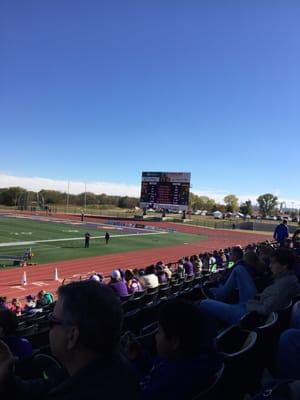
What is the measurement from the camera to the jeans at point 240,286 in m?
5.39

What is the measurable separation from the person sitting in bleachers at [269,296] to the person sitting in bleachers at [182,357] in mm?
2280

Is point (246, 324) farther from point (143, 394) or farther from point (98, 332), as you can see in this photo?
point (98, 332)

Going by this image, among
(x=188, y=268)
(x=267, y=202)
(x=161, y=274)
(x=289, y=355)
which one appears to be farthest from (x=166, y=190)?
(x=267, y=202)

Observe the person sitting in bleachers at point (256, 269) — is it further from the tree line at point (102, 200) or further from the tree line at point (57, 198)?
the tree line at point (102, 200)

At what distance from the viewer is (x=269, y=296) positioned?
475cm

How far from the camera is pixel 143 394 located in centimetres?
217

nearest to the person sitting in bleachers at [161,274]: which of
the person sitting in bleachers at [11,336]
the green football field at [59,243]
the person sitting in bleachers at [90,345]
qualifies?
the person sitting in bleachers at [11,336]

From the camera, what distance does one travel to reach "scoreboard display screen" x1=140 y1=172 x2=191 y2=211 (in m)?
61.5

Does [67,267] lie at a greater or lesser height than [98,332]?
lesser

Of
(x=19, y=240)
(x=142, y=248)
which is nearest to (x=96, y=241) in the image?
(x=142, y=248)

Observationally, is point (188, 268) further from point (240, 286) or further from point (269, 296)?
point (269, 296)

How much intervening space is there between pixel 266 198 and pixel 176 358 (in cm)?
16263

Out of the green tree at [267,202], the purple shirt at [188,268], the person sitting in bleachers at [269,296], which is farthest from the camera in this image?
the green tree at [267,202]

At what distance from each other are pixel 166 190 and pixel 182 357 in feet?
200
